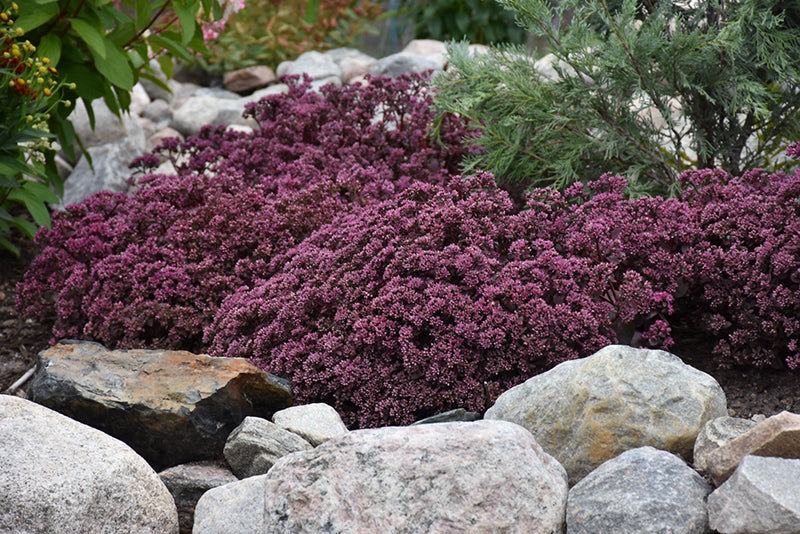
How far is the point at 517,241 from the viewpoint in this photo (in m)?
3.46

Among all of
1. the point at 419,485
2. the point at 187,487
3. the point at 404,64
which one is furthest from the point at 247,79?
the point at 419,485

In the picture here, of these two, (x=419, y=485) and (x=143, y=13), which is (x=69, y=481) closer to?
(x=419, y=485)

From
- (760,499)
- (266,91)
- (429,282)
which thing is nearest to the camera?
(760,499)

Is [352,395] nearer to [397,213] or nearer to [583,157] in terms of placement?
[397,213]

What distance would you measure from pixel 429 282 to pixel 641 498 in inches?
55.3

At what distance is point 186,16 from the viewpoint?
15.0 ft

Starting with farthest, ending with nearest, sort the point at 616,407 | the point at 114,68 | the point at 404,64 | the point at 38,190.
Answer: the point at 404,64 < the point at 38,190 < the point at 114,68 < the point at 616,407

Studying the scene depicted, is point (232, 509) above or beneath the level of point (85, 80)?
beneath

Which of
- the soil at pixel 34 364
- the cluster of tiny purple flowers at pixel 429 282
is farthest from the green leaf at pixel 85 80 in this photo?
the soil at pixel 34 364

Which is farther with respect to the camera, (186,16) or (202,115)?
(202,115)

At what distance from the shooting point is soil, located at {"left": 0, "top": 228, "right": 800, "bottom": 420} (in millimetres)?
3113

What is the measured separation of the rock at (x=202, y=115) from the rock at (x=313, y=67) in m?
1.04

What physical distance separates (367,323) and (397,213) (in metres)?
0.63

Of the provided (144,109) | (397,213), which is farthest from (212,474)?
(144,109)
